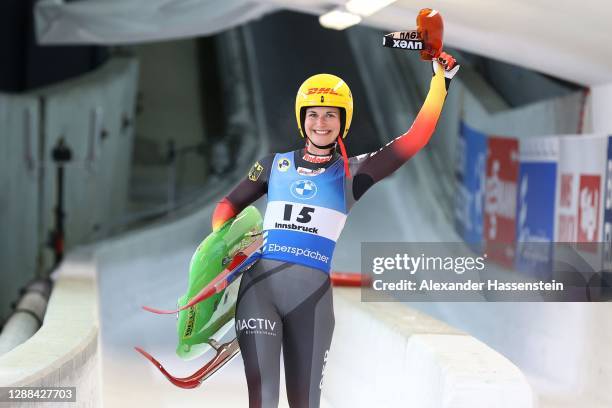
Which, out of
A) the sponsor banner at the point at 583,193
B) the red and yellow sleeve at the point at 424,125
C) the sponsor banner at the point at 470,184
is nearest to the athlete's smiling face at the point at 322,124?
the red and yellow sleeve at the point at 424,125

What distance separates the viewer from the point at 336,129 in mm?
4082

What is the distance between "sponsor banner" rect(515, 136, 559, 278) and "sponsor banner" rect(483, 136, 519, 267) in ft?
0.46

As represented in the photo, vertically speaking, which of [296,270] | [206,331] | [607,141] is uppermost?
[607,141]

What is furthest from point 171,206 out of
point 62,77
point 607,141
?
point 607,141

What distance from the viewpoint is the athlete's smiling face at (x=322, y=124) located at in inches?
159

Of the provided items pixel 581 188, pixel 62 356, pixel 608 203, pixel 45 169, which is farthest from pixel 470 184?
pixel 62 356

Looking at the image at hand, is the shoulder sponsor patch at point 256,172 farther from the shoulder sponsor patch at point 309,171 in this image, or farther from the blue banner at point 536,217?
the blue banner at point 536,217

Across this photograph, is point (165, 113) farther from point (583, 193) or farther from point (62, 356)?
point (62, 356)

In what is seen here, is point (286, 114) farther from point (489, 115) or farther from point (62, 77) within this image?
point (489, 115)

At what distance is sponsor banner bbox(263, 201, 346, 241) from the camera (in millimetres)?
4012

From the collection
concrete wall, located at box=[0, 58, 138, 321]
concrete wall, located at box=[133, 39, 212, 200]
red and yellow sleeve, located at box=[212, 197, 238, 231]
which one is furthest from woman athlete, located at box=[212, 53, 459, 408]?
concrete wall, located at box=[133, 39, 212, 200]

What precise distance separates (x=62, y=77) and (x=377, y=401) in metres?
11.3

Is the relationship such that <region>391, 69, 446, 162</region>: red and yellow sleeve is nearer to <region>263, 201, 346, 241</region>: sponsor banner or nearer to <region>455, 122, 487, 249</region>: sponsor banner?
<region>263, 201, 346, 241</region>: sponsor banner

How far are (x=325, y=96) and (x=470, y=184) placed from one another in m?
6.90
